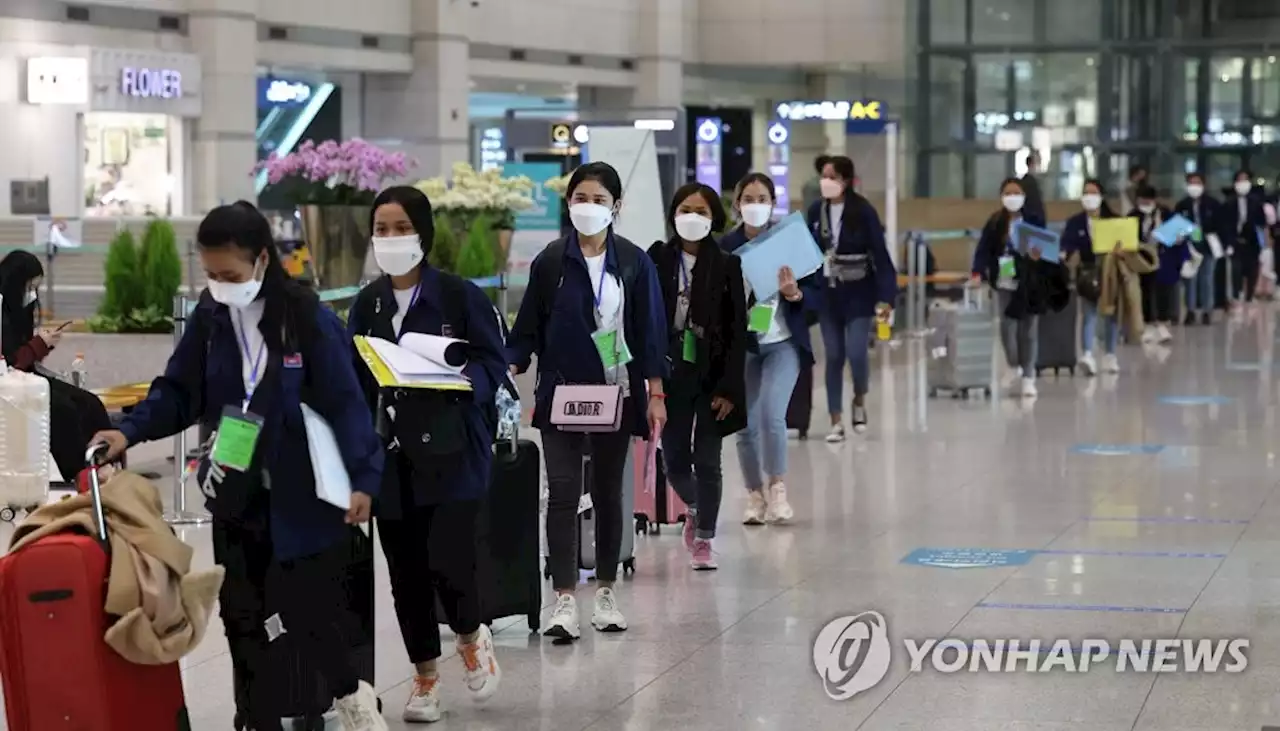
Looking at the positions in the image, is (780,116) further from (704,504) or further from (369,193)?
(704,504)

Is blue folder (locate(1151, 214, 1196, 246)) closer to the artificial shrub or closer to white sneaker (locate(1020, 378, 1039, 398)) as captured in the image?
white sneaker (locate(1020, 378, 1039, 398))

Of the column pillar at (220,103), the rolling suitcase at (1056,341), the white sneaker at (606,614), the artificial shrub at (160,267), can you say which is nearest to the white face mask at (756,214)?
the white sneaker at (606,614)

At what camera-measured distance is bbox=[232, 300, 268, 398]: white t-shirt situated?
6027 millimetres

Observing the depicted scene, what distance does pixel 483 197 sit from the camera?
59.6ft

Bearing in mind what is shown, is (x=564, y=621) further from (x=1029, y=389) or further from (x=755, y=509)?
(x=1029, y=389)

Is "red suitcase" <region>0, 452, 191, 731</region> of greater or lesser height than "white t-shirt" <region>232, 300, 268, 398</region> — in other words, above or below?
below

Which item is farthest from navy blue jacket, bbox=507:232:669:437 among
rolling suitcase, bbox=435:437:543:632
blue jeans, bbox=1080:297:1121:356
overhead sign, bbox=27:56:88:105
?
overhead sign, bbox=27:56:88:105

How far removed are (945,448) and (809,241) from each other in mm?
3817

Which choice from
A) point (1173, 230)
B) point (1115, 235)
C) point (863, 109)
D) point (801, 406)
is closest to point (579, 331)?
point (801, 406)

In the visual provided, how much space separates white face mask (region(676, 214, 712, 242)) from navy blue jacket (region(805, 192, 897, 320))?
5412 mm

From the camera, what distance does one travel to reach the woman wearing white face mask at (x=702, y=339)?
9.50 metres

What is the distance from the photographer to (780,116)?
3566 cm

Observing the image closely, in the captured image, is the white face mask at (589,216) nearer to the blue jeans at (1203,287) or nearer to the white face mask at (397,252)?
the white face mask at (397,252)

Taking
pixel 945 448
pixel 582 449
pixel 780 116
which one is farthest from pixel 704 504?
pixel 780 116
